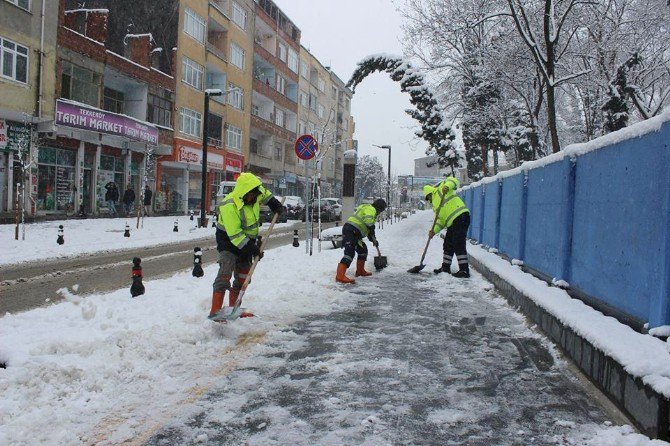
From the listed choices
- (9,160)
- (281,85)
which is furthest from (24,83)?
(281,85)

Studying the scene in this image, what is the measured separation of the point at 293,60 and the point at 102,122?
32.7 meters

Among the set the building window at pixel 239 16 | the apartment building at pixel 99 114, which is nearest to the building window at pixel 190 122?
the apartment building at pixel 99 114

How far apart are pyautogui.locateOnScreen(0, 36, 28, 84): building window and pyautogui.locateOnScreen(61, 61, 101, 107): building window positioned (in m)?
2.57

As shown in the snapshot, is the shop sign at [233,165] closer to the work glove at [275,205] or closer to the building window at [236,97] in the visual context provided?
the building window at [236,97]

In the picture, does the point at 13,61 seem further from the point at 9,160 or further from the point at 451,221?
the point at 451,221

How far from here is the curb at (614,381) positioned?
3.22 meters

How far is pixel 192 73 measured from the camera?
3478 centimetres

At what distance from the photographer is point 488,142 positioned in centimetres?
2527

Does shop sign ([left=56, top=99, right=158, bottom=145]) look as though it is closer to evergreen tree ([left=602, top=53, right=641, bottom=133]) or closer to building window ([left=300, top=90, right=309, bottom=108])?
evergreen tree ([left=602, top=53, right=641, bottom=133])

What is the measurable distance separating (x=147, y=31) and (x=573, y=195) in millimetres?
29577

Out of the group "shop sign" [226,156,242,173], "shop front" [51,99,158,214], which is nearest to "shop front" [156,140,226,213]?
"shop sign" [226,156,242,173]

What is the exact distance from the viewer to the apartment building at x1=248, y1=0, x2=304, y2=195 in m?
46.2

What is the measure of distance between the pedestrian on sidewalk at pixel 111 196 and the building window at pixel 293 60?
30558mm

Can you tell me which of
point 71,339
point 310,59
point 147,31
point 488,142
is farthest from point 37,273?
point 310,59
